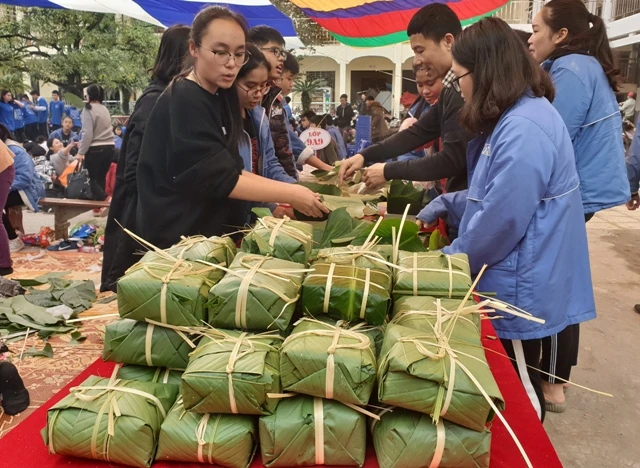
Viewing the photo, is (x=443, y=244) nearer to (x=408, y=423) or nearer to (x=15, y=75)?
(x=408, y=423)

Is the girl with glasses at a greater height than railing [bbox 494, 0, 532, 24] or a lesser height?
lesser

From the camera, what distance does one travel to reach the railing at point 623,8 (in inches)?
636

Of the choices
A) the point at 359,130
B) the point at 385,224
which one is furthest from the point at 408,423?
the point at 359,130

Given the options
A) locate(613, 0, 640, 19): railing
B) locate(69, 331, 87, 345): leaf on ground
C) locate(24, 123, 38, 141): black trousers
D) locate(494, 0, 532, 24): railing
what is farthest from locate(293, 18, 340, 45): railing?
locate(69, 331, 87, 345): leaf on ground

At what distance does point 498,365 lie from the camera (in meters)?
→ 1.35

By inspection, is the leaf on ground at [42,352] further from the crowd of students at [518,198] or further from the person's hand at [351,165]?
the crowd of students at [518,198]

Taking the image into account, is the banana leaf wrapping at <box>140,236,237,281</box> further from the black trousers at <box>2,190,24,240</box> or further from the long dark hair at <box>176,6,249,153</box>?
the black trousers at <box>2,190,24,240</box>

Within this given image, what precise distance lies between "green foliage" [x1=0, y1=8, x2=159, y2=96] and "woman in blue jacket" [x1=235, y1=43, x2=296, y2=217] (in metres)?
12.4

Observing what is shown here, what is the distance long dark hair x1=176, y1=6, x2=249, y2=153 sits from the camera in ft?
5.98

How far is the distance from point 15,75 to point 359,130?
10685 millimetres

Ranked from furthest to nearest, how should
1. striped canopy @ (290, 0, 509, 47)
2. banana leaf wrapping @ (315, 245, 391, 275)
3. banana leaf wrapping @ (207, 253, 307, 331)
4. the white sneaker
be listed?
striped canopy @ (290, 0, 509, 47), the white sneaker, banana leaf wrapping @ (315, 245, 391, 275), banana leaf wrapping @ (207, 253, 307, 331)

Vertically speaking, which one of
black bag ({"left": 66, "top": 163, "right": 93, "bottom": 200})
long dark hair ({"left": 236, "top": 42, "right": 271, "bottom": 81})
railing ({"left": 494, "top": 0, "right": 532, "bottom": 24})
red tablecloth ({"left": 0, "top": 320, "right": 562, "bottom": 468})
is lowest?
black bag ({"left": 66, "top": 163, "right": 93, "bottom": 200})

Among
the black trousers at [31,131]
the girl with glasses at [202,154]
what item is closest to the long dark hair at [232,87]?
the girl with glasses at [202,154]

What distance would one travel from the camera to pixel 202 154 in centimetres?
172
